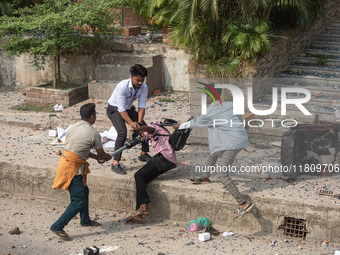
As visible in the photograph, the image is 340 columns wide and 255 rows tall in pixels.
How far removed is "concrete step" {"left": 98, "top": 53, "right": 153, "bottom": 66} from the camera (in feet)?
34.8

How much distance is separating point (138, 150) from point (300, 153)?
254cm

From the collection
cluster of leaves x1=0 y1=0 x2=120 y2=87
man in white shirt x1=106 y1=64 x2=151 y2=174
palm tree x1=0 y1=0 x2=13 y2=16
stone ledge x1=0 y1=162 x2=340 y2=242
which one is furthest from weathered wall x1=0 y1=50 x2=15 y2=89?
man in white shirt x1=106 y1=64 x2=151 y2=174

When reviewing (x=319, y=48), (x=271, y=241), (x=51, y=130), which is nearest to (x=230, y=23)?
(x=319, y=48)

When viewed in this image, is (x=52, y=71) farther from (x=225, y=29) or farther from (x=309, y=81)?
(x=309, y=81)

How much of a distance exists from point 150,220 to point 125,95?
1723 millimetres

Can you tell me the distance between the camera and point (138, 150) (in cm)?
786

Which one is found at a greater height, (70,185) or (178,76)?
(178,76)

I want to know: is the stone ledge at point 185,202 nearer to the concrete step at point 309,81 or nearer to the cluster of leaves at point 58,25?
the cluster of leaves at point 58,25

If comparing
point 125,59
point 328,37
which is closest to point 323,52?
point 328,37

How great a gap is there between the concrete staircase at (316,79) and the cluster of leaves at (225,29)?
3.37 feet

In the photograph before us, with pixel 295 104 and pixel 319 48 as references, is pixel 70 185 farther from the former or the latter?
pixel 319 48

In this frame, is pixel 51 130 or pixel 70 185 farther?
pixel 51 130

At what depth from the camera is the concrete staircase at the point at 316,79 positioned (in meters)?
8.62

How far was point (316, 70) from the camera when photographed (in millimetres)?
10203
